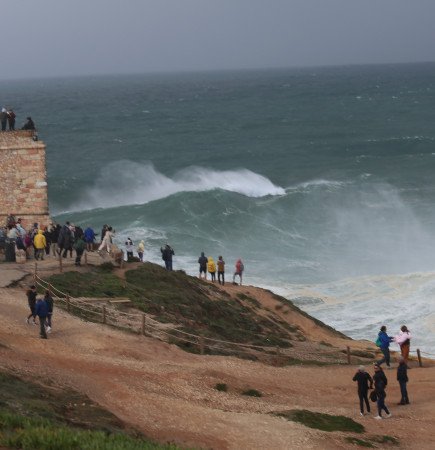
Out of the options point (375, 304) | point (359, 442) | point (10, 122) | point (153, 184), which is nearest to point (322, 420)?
point (359, 442)

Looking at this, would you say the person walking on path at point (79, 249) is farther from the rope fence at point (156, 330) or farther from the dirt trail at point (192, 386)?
the dirt trail at point (192, 386)

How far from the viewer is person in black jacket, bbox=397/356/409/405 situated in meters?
20.2

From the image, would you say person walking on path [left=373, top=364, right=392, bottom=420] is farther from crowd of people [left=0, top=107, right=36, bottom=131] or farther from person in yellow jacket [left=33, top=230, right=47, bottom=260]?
crowd of people [left=0, top=107, right=36, bottom=131]

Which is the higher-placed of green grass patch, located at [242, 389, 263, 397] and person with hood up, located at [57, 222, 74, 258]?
person with hood up, located at [57, 222, 74, 258]

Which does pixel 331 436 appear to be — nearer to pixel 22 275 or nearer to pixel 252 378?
pixel 252 378

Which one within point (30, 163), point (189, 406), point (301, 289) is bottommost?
point (301, 289)

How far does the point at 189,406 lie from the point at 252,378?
12.0 feet

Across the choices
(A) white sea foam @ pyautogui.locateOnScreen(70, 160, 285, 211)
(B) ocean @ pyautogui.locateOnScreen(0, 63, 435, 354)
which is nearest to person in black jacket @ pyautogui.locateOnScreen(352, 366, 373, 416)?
(B) ocean @ pyautogui.locateOnScreen(0, 63, 435, 354)

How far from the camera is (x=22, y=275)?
26453mm

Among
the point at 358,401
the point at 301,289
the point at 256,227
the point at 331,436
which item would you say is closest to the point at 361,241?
the point at 256,227

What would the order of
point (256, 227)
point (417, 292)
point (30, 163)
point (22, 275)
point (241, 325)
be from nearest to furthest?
point (22, 275) < point (241, 325) < point (30, 163) < point (417, 292) < point (256, 227)

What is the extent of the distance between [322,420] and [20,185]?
17.0 m

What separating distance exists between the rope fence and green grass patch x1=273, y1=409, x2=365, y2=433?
4.98 m

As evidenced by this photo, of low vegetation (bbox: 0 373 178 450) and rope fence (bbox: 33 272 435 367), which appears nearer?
low vegetation (bbox: 0 373 178 450)
